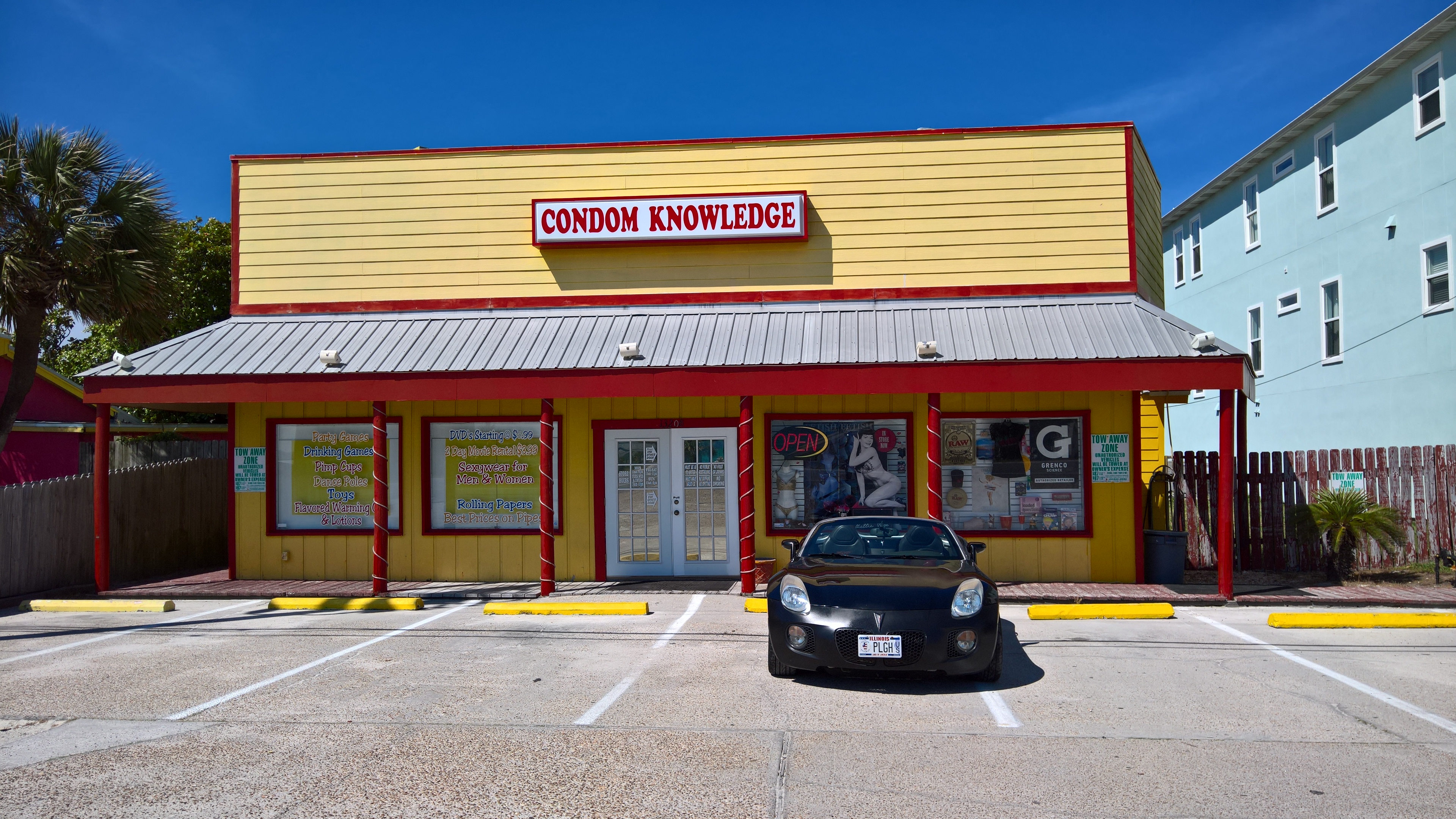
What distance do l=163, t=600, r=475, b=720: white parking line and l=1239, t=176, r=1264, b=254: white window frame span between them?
2100 cm

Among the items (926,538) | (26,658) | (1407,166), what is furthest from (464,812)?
(1407,166)

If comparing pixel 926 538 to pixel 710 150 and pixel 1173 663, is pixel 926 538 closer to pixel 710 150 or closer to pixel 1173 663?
pixel 1173 663

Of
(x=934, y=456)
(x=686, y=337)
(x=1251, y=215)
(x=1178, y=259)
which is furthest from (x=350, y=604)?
(x=1178, y=259)

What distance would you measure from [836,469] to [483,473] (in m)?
4.90

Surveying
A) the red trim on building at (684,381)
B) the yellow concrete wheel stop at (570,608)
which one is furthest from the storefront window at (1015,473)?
the yellow concrete wheel stop at (570,608)

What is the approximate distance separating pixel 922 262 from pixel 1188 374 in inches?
157

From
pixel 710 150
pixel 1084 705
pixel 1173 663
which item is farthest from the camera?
pixel 710 150

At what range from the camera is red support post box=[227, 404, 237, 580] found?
542 inches

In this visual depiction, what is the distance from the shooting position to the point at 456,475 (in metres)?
13.6

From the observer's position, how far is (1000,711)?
21.7ft

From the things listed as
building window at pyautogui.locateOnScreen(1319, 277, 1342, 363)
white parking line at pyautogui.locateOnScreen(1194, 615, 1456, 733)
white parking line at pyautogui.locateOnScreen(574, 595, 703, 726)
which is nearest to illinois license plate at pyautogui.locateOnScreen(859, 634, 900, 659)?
white parking line at pyautogui.locateOnScreen(574, 595, 703, 726)

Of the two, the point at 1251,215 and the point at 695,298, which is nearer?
the point at 695,298

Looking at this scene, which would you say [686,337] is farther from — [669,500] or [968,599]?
[968,599]

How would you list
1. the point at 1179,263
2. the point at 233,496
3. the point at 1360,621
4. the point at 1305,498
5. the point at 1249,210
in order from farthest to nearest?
the point at 1179,263
the point at 1249,210
the point at 233,496
the point at 1305,498
the point at 1360,621
